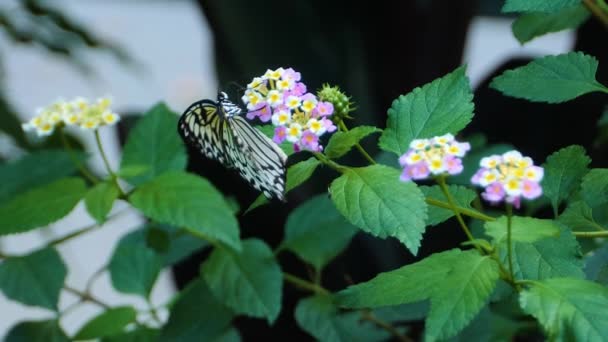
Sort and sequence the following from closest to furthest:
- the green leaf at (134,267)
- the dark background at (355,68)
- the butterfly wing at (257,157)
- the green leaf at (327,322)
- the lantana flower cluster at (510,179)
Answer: the lantana flower cluster at (510,179) → the butterfly wing at (257,157) → the green leaf at (327,322) → the green leaf at (134,267) → the dark background at (355,68)

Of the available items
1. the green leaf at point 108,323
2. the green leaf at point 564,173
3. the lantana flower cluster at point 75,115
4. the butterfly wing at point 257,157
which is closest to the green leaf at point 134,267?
the green leaf at point 108,323

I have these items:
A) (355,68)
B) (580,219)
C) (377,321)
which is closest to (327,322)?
(377,321)

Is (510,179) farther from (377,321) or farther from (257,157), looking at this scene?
(377,321)

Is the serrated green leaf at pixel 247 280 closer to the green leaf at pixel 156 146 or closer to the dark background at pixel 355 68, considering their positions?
the green leaf at pixel 156 146

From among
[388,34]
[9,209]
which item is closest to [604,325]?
[9,209]

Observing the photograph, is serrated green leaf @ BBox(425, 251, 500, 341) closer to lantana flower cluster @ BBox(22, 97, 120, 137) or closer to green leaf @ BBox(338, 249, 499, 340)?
green leaf @ BBox(338, 249, 499, 340)

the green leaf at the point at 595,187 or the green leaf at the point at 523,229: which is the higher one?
the green leaf at the point at 523,229

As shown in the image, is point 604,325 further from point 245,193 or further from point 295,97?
point 245,193
